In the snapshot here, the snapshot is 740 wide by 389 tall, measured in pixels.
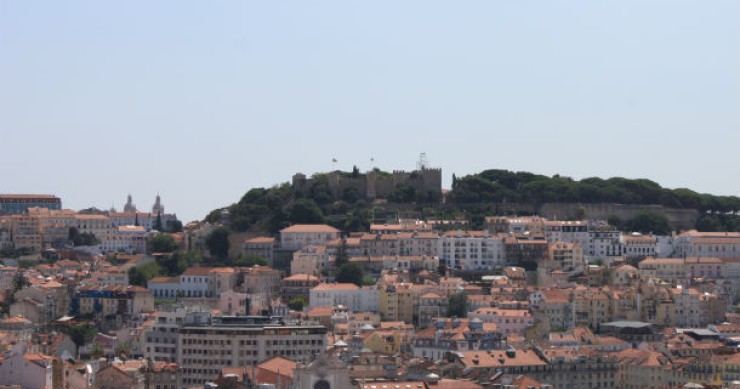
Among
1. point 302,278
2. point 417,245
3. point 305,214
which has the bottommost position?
point 302,278

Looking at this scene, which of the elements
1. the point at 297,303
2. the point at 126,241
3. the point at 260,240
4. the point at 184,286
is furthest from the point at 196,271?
the point at 126,241

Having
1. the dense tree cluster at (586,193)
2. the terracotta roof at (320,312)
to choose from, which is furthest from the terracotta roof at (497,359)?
the dense tree cluster at (586,193)

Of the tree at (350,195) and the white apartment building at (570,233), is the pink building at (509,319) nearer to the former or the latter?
the white apartment building at (570,233)

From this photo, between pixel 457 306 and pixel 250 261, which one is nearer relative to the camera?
pixel 457 306

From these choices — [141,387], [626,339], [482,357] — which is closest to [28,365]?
[141,387]

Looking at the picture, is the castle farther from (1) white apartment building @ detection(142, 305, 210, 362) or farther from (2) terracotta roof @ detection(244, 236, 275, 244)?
(1) white apartment building @ detection(142, 305, 210, 362)

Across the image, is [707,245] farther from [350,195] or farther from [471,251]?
[350,195]

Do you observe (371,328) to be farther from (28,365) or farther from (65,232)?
(65,232)

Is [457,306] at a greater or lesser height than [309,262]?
lesser
